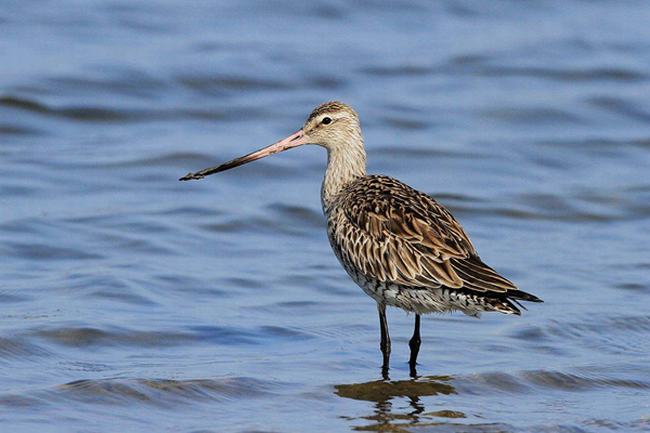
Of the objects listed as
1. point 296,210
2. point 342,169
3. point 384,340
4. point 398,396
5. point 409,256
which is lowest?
point 398,396

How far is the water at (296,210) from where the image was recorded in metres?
7.41

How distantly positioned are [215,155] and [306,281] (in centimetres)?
340

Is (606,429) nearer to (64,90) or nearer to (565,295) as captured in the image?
(565,295)

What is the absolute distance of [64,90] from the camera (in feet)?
47.1

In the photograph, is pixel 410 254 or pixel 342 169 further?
pixel 342 169

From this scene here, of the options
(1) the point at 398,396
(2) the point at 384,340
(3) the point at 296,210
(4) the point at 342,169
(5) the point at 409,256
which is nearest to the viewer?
(1) the point at 398,396

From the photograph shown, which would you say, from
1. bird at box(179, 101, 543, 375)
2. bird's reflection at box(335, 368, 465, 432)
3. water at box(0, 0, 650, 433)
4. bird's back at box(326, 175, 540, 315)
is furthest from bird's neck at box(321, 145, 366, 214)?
bird's reflection at box(335, 368, 465, 432)

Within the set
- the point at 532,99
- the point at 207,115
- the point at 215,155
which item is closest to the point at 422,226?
the point at 215,155

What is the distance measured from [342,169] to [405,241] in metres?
1.12

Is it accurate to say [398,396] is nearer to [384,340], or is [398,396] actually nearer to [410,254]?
[384,340]

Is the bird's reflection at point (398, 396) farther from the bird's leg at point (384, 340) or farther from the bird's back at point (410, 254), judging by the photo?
the bird's back at point (410, 254)

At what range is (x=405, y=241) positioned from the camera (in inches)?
307

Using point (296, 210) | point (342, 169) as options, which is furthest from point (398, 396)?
point (296, 210)

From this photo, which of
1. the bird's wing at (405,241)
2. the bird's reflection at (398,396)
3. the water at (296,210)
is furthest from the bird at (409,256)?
the water at (296,210)
